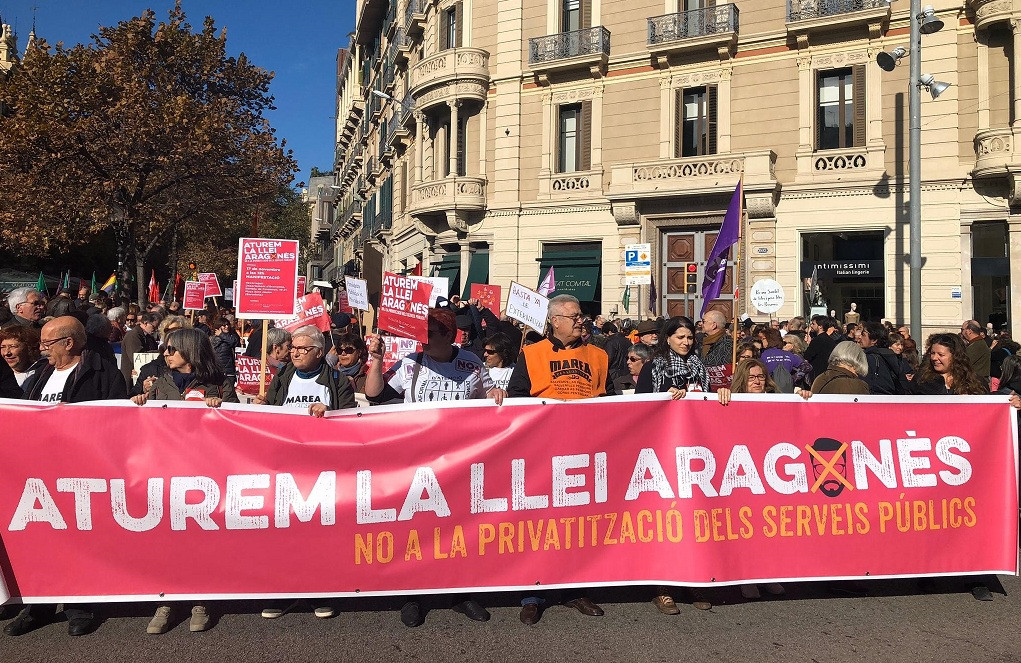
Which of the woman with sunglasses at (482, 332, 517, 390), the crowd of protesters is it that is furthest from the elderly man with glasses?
the woman with sunglasses at (482, 332, 517, 390)

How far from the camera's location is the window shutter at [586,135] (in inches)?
912

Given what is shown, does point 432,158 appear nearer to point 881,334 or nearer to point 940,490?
point 881,334

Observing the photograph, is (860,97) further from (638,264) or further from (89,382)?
(89,382)

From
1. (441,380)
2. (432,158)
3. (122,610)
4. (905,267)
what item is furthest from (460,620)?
(432,158)

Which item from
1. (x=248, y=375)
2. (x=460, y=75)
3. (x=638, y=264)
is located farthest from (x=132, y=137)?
(x=248, y=375)

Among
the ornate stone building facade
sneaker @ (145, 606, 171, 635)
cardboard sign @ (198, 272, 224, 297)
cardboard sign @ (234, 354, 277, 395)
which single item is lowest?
sneaker @ (145, 606, 171, 635)

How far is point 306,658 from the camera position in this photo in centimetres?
412

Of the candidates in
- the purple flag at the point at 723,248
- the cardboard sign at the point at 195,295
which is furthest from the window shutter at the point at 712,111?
the cardboard sign at the point at 195,295

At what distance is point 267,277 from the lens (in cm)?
789

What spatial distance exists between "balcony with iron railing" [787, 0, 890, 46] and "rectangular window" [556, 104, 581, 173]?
639cm

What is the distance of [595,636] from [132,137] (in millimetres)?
21904

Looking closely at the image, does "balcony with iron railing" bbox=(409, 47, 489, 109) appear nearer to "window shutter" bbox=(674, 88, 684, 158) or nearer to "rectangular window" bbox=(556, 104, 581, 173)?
"rectangular window" bbox=(556, 104, 581, 173)

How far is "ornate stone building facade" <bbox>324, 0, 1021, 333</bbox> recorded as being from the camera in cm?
1875

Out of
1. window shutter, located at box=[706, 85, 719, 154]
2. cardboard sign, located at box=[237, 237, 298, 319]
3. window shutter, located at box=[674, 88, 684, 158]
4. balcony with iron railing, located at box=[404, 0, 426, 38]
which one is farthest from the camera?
balcony with iron railing, located at box=[404, 0, 426, 38]
